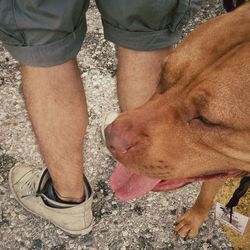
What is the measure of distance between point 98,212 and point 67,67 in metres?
1.11

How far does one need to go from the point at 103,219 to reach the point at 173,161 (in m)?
1.14

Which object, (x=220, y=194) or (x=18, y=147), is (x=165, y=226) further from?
(x=18, y=147)

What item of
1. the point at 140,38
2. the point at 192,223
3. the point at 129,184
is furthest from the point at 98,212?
the point at 140,38

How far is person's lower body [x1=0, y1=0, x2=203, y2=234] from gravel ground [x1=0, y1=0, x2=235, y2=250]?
0.10 m

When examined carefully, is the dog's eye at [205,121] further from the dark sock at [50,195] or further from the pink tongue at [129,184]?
the dark sock at [50,195]

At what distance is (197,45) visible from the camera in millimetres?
2383

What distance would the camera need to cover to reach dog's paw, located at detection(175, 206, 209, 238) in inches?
128

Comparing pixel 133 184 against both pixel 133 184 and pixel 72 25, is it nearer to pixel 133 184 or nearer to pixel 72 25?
pixel 133 184

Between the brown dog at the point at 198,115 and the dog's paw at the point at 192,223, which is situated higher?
the brown dog at the point at 198,115

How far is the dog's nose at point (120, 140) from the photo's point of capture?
2.40 meters

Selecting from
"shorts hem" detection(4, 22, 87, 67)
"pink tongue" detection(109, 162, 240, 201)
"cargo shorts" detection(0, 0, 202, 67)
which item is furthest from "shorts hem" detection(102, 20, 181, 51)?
"pink tongue" detection(109, 162, 240, 201)

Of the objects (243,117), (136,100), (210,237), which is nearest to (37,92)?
(136,100)

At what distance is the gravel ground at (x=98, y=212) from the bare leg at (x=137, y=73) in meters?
0.64

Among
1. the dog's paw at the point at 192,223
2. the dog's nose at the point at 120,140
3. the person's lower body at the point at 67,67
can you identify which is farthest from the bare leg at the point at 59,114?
the dog's paw at the point at 192,223
